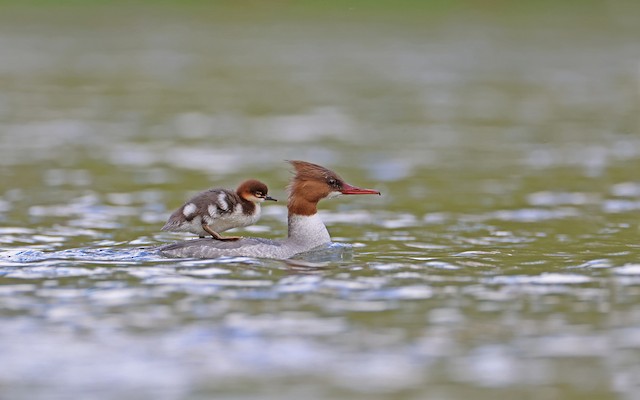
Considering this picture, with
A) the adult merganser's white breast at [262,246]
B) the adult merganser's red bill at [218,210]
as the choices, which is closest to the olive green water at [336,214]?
the adult merganser's white breast at [262,246]

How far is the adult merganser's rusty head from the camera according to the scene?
1155cm

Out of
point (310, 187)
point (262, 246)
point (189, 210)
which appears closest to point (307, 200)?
point (310, 187)

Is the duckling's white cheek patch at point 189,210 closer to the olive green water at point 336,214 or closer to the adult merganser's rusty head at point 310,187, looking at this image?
the olive green water at point 336,214

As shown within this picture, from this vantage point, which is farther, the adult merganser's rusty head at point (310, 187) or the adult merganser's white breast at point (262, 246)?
the adult merganser's rusty head at point (310, 187)

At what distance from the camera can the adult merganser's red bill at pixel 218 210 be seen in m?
11.2

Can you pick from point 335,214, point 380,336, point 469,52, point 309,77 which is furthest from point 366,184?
point 469,52

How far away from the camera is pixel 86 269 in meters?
10.2

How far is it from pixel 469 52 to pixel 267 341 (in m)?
22.1

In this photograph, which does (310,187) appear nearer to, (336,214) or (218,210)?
(218,210)

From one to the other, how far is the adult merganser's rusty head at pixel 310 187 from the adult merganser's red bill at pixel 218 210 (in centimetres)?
29

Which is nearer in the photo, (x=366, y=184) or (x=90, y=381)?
(x=90, y=381)

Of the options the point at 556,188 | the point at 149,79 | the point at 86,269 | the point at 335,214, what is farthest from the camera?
the point at 149,79

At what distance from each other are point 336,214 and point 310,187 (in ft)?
9.46

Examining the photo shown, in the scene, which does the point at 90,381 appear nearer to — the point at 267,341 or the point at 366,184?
the point at 267,341
